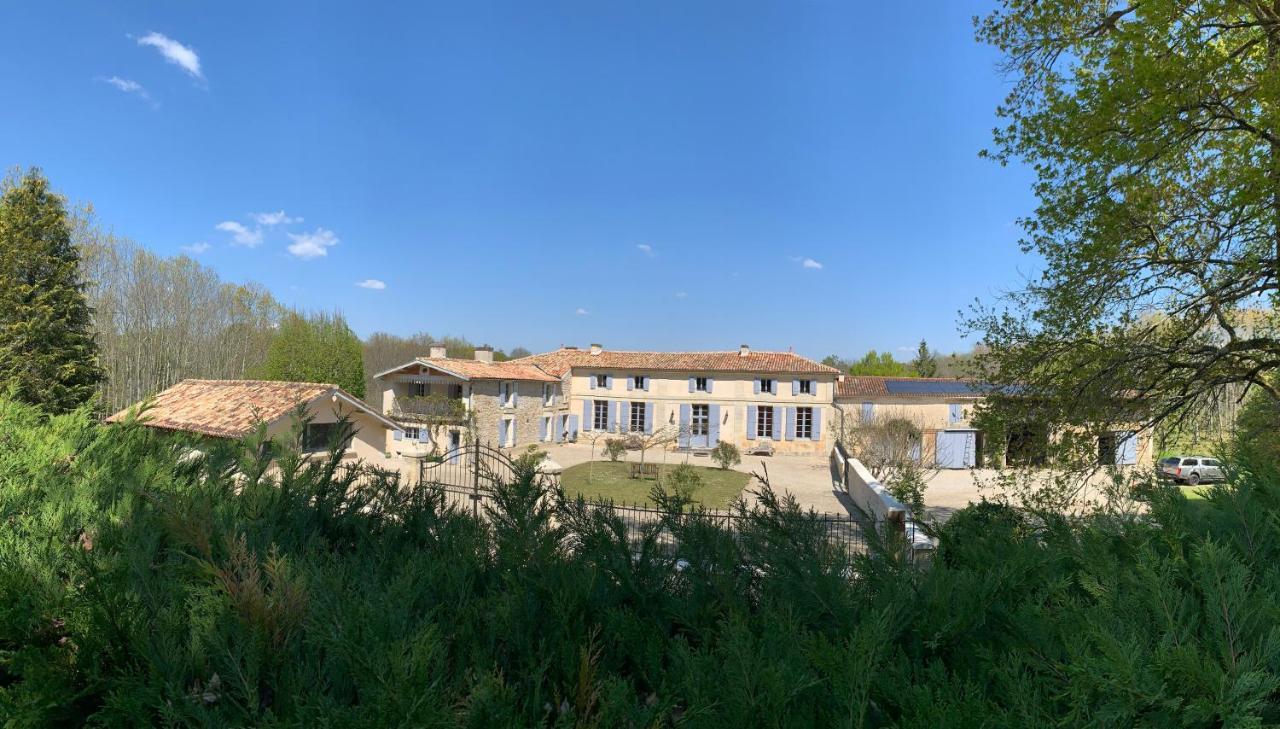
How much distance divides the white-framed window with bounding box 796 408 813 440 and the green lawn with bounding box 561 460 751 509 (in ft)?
22.6

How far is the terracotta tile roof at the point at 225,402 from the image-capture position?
16422 mm

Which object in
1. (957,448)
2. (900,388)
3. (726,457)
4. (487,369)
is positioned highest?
(487,369)

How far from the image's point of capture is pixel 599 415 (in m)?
34.0

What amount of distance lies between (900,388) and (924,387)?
4.04 feet

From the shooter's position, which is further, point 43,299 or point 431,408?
point 431,408

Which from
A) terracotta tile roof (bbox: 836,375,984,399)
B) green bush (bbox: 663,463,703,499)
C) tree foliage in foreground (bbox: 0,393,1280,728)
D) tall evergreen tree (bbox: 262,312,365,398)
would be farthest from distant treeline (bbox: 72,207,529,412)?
tree foliage in foreground (bbox: 0,393,1280,728)

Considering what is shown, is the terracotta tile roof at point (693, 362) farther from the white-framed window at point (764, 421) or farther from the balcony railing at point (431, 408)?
the balcony railing at point (431, 408)

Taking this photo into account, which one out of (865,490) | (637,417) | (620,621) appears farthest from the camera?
(637,417)

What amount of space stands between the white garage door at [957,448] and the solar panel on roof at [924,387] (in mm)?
1973

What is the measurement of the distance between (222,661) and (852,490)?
19.1 meters

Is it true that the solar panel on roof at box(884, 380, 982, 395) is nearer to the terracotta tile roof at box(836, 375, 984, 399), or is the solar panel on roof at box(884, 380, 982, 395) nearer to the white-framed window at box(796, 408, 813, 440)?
the terracotta tile roof at box(836, 375, 984, 399)

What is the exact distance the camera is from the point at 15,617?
7.22 ft

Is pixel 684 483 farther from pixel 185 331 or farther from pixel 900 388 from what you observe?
pixel 185 331

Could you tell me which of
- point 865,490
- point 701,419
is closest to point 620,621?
point 865,490
